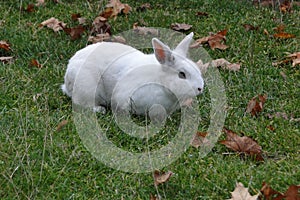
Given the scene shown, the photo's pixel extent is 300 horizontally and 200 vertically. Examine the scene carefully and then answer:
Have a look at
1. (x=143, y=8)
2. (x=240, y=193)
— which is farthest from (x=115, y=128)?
(x=143, y=8)

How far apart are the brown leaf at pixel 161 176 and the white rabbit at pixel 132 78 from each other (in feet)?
2.72

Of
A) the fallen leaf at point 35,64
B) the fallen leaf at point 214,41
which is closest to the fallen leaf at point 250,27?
the fallen leaf at point 214,41

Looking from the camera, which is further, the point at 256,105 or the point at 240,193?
the point at 256,105

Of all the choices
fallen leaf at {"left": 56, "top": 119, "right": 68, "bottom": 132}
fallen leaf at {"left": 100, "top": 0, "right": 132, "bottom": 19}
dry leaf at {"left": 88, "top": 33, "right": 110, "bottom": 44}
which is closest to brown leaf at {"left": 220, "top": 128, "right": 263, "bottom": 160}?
fallen leaf at {"left": 56, "top": 119, "right": 68, "bottom": 132}

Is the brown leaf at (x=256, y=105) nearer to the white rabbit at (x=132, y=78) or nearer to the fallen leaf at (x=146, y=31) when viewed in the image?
the white rabbit at (x=132, y=78)

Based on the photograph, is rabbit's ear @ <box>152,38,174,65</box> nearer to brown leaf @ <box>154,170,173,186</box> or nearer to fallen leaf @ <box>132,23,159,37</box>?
brown leaf @ <box>154,170,173,186</box>

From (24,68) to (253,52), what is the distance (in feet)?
6.07

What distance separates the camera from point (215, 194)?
300 cm

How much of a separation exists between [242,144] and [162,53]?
0.84m

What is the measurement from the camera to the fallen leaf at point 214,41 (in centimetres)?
522

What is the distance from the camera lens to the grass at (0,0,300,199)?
Result: 3100 mm

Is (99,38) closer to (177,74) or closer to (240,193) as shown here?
(177,74)

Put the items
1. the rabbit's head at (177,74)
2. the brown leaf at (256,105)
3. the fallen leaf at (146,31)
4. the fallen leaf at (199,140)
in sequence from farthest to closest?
the fallen leaf at (146,31)
the brown leaf at (256,105)
the rabbit's head at (177,74)
the fallen leaf at (199,140)

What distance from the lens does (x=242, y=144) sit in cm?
345
